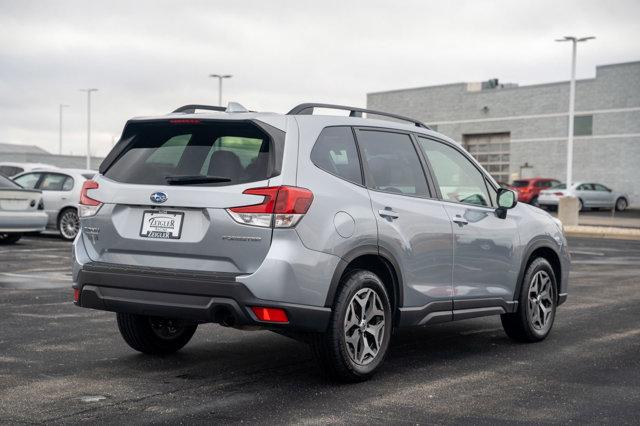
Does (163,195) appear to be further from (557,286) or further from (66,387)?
(557,286)

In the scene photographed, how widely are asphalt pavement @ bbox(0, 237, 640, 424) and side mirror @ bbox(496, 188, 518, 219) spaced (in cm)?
115

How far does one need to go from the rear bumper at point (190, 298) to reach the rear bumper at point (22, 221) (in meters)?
11.9

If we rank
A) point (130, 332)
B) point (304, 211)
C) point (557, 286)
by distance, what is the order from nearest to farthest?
1. point (304, 211)
2. point (130, 332)
3. point (557, 286)

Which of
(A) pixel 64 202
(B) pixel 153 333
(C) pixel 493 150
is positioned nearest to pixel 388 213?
(B) pixel 153 333

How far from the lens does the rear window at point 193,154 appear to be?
19.3ft

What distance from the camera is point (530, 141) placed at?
2227 inches

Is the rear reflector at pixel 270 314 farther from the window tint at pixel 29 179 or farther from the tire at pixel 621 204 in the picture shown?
the tire at pixel 621 204

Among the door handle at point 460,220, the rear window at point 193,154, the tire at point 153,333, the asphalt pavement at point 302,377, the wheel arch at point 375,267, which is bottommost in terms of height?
the asphalt pavement at point 302,377

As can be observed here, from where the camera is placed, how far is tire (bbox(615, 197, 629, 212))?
1921 inches

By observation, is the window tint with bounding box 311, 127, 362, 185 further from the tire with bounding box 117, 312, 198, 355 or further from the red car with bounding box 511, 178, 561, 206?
the red car with bounding box 511, 178, 561, 206

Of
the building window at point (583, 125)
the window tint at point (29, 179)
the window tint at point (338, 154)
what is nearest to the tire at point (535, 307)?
the window tint at point (338, 154)

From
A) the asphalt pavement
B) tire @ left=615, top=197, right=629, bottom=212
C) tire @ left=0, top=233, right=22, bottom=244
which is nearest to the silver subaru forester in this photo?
the asphalt pavement

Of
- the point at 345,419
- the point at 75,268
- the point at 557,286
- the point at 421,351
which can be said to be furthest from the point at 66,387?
the point at 557,286

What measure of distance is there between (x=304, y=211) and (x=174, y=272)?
3.00 ft
